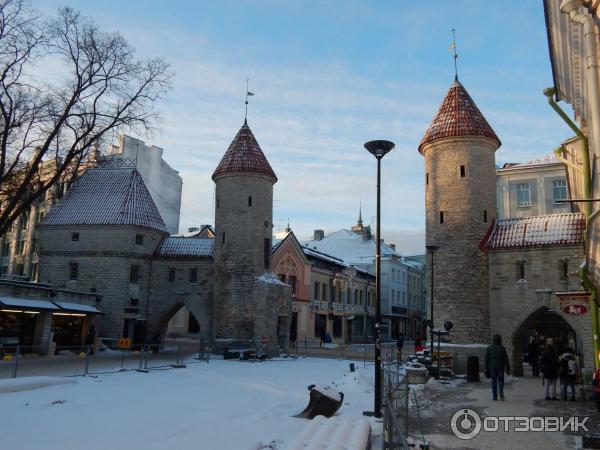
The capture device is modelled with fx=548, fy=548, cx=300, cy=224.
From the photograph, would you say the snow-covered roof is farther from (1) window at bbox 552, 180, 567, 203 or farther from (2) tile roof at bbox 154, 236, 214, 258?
(2) tile roof at bbox 154, 236, 214, 258

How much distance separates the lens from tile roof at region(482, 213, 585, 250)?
24.1 meters

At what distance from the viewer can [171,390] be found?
15109mm

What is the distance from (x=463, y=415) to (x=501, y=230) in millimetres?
15642

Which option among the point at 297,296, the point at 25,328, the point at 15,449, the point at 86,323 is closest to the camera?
the point at 15,449

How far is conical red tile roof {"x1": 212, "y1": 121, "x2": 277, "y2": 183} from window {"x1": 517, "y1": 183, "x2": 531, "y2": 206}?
61.9ft

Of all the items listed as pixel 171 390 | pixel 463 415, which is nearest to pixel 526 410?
pixel 463 415

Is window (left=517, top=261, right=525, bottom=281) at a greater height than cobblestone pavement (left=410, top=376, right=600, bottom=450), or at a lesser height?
greater

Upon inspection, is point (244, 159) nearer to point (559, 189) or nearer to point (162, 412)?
point (559, 189)

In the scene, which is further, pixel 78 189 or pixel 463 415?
pixel 78 189

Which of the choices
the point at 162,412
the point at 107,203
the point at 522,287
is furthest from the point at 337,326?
the point at 162,412

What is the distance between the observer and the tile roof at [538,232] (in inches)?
948

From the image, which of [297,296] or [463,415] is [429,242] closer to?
[463,415]

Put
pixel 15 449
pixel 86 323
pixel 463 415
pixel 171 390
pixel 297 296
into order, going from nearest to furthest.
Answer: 1. pixel 15 449
2. pixel 463 415
3. pixel 171 390
4. pixel 86 323
5. pixel 297 296

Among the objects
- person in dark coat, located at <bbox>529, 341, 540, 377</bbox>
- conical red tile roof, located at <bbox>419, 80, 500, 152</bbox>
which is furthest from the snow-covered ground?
conical red tile roof, located at <bbox>419, 80, 500, 152</bbox>
